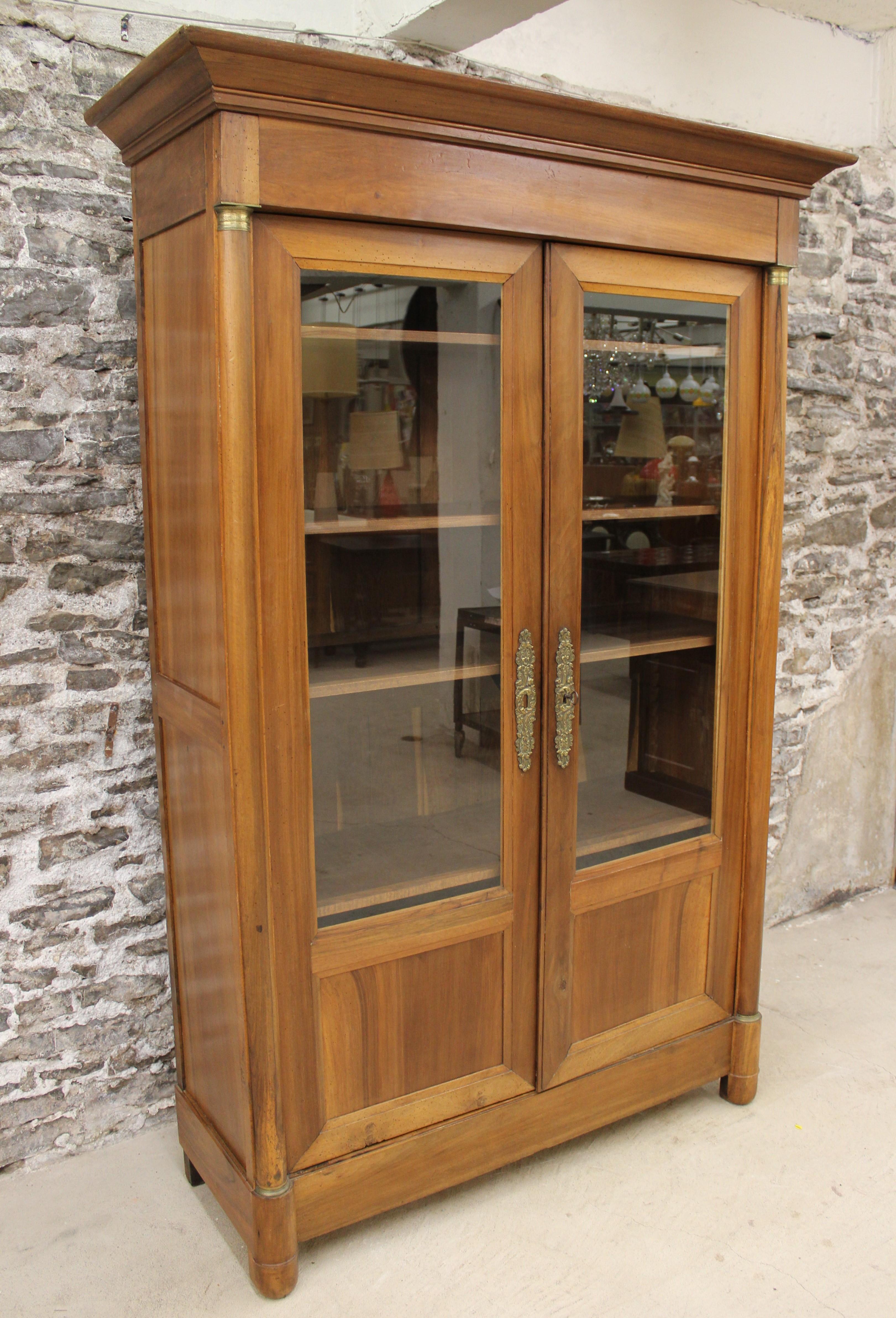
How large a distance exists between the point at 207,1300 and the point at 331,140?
2164mm

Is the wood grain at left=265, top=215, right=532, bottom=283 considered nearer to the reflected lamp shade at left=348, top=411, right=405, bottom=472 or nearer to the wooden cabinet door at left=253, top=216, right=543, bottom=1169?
the wooden cabinet door at left=253, top=216, right=543, bottom=1169

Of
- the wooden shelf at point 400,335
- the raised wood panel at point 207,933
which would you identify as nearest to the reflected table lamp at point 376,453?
the wooden shelf at point 400,335

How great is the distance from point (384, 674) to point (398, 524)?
297 millimetres

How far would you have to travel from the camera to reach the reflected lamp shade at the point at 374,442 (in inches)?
79.1

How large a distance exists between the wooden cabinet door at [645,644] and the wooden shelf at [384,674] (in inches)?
6.8

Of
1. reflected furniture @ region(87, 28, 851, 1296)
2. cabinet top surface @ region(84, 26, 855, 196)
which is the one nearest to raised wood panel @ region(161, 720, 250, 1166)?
reflected furniture @ region(87, 28, 851, 1296)

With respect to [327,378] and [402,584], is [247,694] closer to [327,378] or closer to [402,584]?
[402,584]

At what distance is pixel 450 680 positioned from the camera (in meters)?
2.21

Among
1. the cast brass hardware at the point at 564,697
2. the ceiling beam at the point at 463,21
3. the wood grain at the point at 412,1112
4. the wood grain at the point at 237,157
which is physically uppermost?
the ceiling beam at the point at 463,21

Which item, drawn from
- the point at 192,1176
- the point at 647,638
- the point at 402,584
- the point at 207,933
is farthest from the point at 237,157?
the point at 192,1176

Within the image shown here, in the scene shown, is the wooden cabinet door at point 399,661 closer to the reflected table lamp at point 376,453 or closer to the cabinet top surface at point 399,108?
the reflected table lamp at point 376,453

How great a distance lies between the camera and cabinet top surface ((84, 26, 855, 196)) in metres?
1.68

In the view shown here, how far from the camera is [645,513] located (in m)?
2.40

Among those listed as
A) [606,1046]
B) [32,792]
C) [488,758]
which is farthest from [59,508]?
[606,1046]
